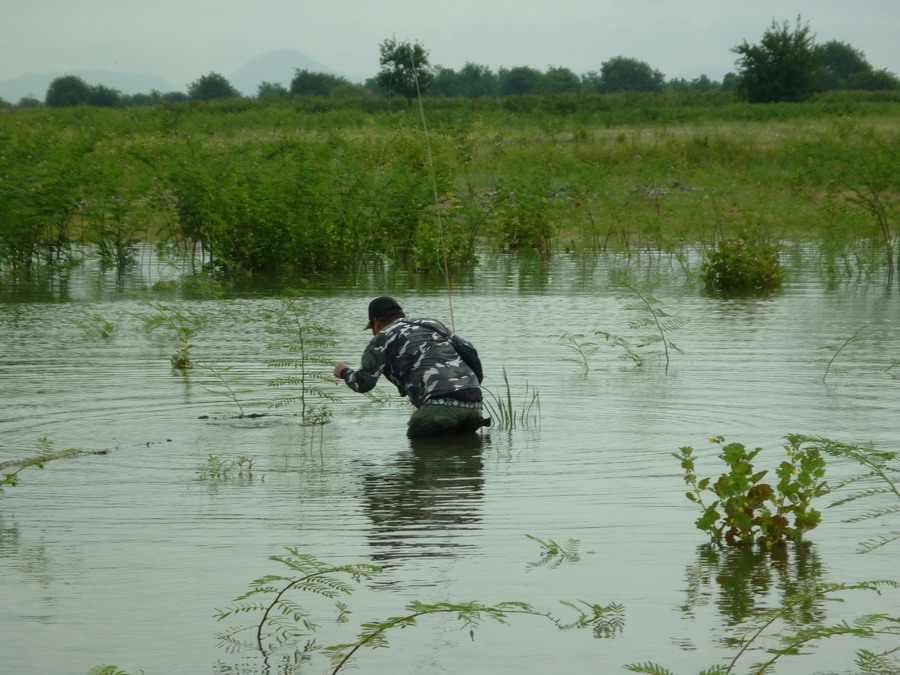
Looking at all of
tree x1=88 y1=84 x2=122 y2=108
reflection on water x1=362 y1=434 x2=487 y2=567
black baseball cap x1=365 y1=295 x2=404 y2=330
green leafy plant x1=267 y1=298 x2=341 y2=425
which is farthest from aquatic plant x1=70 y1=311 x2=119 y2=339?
tree x1=88 y1=84 x2=122 y2=108

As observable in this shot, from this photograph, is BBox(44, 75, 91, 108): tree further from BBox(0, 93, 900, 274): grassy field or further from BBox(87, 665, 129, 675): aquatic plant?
BBox(87, 665, 129, 675): aquatic plant

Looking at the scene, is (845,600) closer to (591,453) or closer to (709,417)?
(591,453)

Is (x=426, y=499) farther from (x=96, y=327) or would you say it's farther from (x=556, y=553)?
(x=96, y=327)

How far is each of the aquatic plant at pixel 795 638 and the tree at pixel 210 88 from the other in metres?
96.7

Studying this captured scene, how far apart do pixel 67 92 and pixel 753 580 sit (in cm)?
9823

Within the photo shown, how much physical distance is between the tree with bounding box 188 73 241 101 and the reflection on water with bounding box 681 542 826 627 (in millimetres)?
95904

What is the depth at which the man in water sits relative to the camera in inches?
295

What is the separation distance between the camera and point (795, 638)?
347 centimetres

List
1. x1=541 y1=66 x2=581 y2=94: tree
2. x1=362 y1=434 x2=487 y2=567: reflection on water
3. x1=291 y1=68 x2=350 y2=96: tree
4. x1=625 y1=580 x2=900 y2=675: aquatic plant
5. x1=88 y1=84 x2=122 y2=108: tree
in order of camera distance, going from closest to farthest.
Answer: x1=625 y1=580 x2=900 y2=675: aquatic plant
x1=362 y1=434 x2=487 y2=567: reflection on water
x1=88 y1=84 x2=122 y2=108: tree
x1=291 y1=68 x2=350 y2=96: tree
x1=541 y1=66 x2=581 y2=94: tree

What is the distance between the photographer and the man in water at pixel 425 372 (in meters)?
7.48

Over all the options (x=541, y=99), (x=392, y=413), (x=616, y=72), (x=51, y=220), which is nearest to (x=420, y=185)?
(x=51, y=220)

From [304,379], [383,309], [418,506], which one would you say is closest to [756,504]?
[418,506]

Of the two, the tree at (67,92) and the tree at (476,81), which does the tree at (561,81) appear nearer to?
the tree at (476,81)

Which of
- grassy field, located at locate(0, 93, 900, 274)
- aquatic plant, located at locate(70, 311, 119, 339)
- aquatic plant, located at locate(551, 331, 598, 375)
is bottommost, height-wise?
aquatic plant, located at locate(551, 331, 598, 375)
